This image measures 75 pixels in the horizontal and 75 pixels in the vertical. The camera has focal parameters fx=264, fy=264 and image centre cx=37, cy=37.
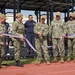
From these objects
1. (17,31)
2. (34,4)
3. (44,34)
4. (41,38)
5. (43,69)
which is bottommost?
(43,69)

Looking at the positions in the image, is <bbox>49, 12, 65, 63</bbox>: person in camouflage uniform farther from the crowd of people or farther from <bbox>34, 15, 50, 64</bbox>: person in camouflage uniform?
<bbox>34, 15, 50, 64</bbox>: person in camouflage uniform

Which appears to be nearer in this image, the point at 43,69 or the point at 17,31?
the point at 43,69

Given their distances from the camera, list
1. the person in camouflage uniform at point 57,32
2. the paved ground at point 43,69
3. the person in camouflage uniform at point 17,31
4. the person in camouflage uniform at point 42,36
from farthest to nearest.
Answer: the person in camouflage uniform at point 57,32
the person in camouflage uniform at point 42,36
the person in camouflage uniform at point 17,31
the paved ground at point 43,69

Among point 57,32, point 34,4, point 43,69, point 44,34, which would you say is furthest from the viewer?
point 34,4

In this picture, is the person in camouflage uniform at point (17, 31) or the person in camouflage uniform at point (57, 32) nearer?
the person in camouflage uniform at point (17, 31)

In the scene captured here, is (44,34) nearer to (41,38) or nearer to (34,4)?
(41,38)

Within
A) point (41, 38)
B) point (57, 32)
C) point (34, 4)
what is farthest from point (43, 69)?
point (34, 4)

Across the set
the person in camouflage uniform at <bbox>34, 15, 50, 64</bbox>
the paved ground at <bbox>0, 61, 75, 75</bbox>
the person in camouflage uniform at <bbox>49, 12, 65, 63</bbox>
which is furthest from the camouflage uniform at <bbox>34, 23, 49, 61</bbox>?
the paved ground at <bbox>0, 61, 75, 75</bbox>

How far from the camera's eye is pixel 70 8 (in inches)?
599

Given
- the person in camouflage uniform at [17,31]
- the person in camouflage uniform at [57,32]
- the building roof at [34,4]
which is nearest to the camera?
the person in camouflage uniform at [17,31]

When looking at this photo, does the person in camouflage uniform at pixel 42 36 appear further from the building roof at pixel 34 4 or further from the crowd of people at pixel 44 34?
the building roof at pixel 34 4

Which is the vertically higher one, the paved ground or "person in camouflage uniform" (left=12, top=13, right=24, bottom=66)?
"person in camouflage uniform" (left=12, top=13, right=24, bottom=66)

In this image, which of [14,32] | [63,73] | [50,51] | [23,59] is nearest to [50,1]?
[50,51]

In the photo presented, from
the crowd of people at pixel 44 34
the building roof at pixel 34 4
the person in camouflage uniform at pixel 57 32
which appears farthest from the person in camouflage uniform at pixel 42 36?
the building roof at pixel 34 4
